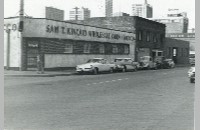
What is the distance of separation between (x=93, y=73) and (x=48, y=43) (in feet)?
17.2

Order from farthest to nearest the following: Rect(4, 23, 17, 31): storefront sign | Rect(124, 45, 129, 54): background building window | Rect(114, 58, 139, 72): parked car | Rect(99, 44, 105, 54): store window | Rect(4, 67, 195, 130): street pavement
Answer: Rect(124, 45, 129, 54): background building window
Rect(99, 44, 105, 54): store window
Rect(114, 58, 139, 72): parked car
Rect(4, 23, 17, 31): storefront sign
Rect(4, 67, 195, 130): street pavement

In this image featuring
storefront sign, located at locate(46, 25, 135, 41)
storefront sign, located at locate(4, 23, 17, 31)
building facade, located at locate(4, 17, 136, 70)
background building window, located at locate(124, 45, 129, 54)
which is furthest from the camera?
background building window, located at locate(124, 45, 129, 54)

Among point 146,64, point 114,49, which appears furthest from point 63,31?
point 146,64

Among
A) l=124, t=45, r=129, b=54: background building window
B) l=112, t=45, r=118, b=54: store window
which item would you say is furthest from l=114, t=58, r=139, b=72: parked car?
l=124, t=45, r=129, b=54: background building window

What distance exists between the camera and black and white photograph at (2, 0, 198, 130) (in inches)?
320

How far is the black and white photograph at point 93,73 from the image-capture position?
8.12m

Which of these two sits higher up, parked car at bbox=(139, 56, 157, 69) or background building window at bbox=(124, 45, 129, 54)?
background building window at bbox=(124, 45, 129, 54)

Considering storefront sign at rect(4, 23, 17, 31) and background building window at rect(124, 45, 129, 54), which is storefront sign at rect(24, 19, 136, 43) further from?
background building window at rect(124, 45, 129, 54)

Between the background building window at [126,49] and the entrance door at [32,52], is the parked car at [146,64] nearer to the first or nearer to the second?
the background building window at [126,49]

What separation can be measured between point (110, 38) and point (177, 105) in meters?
28.1

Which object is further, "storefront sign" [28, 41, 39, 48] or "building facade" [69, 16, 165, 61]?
"building facade" [69, 16, 165, 61]

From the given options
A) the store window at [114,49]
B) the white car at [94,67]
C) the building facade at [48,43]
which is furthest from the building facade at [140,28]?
the white car at [94,67]

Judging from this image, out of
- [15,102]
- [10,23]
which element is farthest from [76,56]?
[15,102]

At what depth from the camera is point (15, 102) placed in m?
10.2
